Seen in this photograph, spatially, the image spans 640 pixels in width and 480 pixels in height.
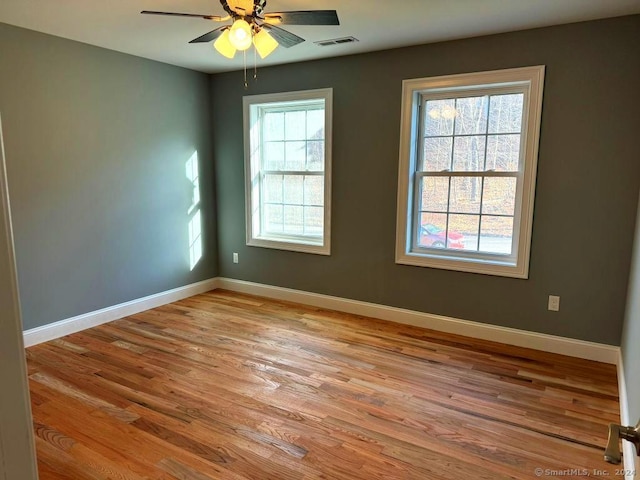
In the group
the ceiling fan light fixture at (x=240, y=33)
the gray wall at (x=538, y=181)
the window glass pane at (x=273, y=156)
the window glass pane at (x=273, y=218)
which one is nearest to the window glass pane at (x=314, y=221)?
the gray wall at (x=538, y=181)

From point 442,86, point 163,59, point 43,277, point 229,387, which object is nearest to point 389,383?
point 229,387

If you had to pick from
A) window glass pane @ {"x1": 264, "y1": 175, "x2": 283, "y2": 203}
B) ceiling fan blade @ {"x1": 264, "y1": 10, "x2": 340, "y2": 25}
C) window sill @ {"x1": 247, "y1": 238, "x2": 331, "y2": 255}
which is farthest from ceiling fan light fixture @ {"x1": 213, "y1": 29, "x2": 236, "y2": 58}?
window sill @ {"x1": 247, "y1": 238, "x2": 331, "y2": 255}

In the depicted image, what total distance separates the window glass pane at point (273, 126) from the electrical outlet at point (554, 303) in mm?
3031

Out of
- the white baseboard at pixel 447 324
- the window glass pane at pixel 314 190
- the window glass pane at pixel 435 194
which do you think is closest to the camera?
the white baseboard at pixel 447 324

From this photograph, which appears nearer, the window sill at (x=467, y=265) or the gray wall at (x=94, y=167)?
the gray wall at (x=94, y=167)

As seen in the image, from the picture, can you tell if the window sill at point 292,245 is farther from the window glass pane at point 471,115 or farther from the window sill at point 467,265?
the window glass pane at point 471,115

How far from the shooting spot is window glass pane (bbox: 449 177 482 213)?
355 cm

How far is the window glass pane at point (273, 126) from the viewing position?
15.0 ft

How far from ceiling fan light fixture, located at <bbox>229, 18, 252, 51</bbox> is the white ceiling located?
1.35 feet

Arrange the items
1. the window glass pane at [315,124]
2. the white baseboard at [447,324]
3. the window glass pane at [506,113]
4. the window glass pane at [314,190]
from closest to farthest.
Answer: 1. the white baseboard at [447,324]
2. the window glass pane at [506,113]
3. the window glass pane at [315,124]
4. the window glass pane at [314,190]

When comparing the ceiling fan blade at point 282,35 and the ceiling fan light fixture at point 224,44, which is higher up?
the ceiling fan blade at point 282,35

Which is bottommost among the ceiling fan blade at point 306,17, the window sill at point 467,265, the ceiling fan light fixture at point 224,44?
the window sill at point 467,265

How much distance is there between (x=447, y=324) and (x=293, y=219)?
196 centimetres

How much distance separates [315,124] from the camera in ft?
14.1
